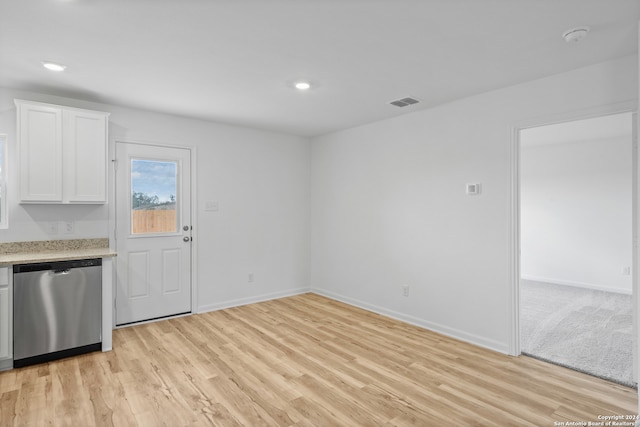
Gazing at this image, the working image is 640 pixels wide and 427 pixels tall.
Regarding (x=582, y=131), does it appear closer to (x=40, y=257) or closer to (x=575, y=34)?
(x=575, y=34)

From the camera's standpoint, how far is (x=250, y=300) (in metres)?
4.99

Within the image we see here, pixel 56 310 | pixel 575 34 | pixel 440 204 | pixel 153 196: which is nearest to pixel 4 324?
pixel 56 310

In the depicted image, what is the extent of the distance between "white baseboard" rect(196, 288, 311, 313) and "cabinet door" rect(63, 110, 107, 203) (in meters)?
1.86

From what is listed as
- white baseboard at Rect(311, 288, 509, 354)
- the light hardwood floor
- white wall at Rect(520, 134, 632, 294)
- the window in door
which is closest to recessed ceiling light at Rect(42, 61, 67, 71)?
the window in door

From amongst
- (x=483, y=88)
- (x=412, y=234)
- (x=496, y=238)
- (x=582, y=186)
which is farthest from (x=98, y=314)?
(x=582, y=186)

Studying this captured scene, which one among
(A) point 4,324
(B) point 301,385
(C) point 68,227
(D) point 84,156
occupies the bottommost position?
(B) point 301,385

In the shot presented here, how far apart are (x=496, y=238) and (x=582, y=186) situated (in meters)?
4.14

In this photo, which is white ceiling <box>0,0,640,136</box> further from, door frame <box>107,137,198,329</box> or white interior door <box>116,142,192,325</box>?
white interior door <box>116,142,192,325</box>

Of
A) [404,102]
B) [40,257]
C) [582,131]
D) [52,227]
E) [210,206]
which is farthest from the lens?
[582,131]

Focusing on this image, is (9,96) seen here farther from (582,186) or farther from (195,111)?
(582,186)

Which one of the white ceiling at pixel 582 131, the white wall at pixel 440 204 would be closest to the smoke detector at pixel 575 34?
the white wall at pixel 440 204

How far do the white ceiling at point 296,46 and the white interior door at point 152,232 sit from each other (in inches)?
31.4

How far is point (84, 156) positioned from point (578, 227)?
7521 mm

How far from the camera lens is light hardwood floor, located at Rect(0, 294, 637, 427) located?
7.43 feet
